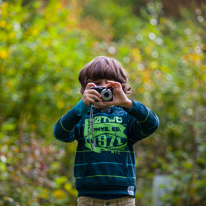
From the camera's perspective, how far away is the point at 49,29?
4.60 meters

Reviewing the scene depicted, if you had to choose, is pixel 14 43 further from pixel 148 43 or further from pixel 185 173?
pixel 185 173

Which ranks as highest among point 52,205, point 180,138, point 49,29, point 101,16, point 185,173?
point 101,16

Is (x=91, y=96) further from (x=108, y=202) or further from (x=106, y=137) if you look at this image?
(x=108, y=202)

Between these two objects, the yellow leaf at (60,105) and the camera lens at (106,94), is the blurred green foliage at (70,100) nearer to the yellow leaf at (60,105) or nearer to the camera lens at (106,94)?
the yellow leaf at (60,105)

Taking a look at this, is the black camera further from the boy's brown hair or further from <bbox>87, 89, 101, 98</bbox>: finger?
the boy's brown hair

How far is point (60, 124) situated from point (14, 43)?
2.89m

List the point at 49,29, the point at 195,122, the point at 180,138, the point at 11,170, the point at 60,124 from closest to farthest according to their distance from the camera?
the point at 60,124 → the point at 11,170 → the point at 195,122 → the point at 180,138 → the point at 49,29

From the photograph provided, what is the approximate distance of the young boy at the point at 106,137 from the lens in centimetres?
151

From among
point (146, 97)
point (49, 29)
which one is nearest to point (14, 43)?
point (49, 29)

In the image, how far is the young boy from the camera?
4.96 feet

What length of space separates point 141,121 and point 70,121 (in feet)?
1.19

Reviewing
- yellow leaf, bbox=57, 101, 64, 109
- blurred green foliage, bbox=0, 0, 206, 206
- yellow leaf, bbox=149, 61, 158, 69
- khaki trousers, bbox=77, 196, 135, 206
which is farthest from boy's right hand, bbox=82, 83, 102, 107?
yellow leaf, bbox=149, 61, 158, 69

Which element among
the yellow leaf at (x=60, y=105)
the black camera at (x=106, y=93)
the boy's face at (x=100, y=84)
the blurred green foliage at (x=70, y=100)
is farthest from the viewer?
the yellow leaf at (x=60, y=105)

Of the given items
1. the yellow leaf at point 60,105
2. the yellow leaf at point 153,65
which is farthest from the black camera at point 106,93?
the yellow leaf at point 153,65
